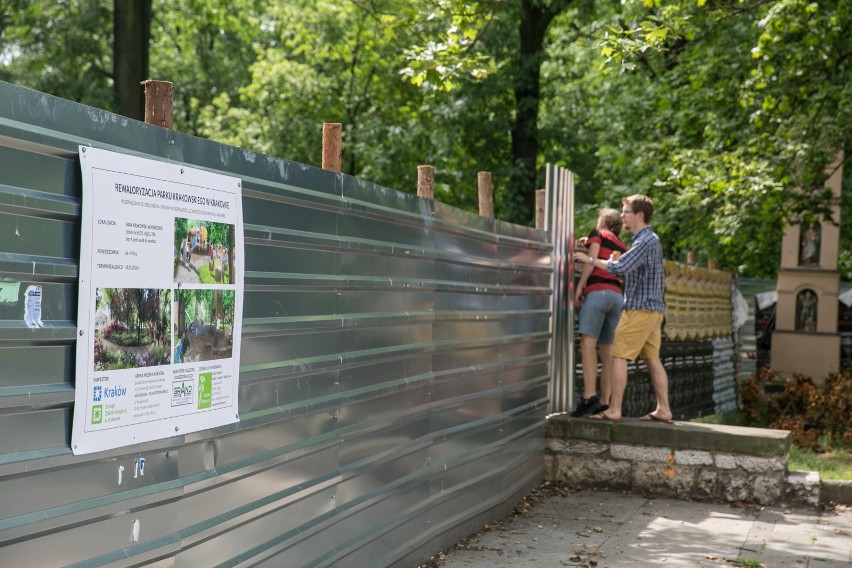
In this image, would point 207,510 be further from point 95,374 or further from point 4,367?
point 4,367

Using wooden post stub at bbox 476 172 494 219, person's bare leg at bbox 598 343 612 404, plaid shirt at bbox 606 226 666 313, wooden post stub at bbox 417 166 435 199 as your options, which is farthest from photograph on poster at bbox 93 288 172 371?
person's bare leg at bbox 598 343 612 404

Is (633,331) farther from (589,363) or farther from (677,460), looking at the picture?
(677,460)

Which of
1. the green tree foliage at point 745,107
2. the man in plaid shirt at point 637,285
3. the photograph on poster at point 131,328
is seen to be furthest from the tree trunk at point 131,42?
the photograph on poster at point 131,328

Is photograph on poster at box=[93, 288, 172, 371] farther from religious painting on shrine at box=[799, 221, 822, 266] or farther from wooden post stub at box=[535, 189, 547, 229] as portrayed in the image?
religious painting on shrine at box=[799, 221, 822, 266]

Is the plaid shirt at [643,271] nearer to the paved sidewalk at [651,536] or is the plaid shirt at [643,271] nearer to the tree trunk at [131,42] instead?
the paved sidewalk at [651,536]

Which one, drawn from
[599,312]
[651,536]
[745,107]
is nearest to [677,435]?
[599,312]

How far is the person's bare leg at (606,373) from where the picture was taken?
9039 millimetres

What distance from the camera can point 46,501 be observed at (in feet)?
10.2

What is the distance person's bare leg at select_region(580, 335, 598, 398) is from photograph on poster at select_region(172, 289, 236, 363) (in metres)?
5.38

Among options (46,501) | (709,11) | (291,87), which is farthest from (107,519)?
(291,87)

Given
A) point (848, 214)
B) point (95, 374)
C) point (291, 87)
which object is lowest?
point (95, 374)

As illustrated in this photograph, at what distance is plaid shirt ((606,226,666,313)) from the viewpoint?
27.5ft

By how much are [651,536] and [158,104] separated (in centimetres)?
469

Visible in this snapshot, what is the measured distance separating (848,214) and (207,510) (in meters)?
16.2
